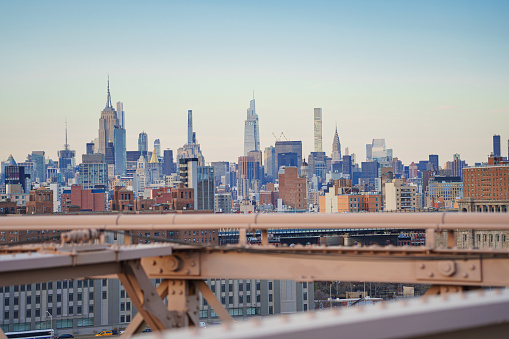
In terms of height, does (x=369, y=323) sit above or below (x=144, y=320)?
above

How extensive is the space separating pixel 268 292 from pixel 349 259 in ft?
234

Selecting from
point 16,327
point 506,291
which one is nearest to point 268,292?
point 16,327

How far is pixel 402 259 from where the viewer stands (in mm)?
9867

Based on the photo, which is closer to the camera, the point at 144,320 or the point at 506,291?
the point at 506,291

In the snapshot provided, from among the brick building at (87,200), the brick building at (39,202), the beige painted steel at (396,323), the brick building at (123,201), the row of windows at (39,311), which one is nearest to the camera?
the beige painted steel at (396,323)

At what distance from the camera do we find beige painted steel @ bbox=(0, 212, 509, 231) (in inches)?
398

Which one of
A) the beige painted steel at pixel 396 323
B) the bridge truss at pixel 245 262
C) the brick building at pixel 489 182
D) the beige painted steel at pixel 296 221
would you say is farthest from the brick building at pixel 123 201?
the beige painted steel at pixel 396 323

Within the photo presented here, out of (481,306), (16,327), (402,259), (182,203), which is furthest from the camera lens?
(182,203)

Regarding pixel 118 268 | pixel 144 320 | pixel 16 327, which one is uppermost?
pixel 118 268

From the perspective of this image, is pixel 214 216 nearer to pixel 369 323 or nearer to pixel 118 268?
pixel 118 268

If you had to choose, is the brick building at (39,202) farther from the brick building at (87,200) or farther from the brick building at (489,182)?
the brick building at (489,182)

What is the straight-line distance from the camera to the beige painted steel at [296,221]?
33.1 ft

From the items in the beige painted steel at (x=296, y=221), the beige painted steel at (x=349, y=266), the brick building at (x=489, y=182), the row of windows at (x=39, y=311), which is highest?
the brick building at (x=489, y=182)

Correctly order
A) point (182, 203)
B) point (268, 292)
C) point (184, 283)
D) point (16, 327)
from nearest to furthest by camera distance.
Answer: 1. point (184, 283)
2. point (16, 327)
3. point (268, 292)
4. point (182, 203)
